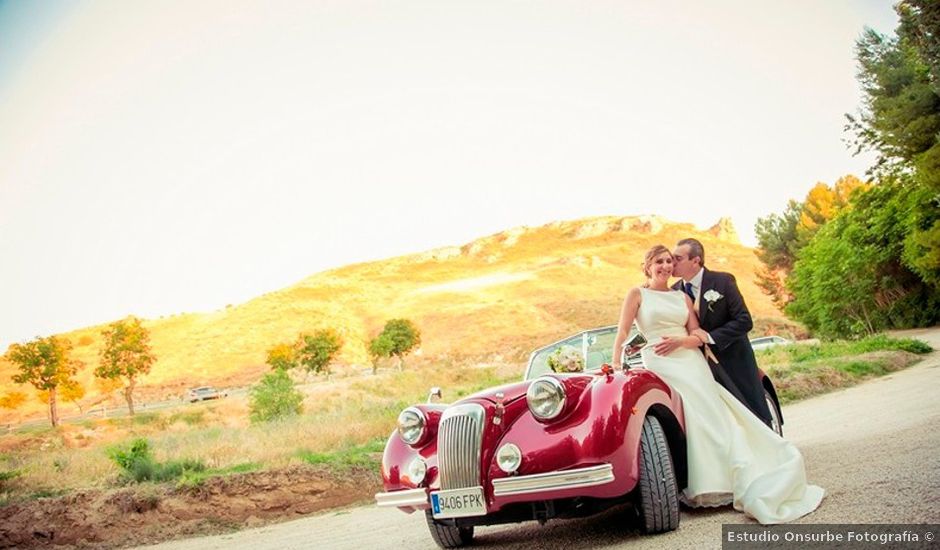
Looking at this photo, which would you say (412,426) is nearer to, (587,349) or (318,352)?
(587,349)

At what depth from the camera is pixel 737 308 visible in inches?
237

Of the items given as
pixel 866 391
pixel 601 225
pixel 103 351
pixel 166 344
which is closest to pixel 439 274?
pixel 601 225

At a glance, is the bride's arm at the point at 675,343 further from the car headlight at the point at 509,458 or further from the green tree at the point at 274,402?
the green tree at the point at 274,402

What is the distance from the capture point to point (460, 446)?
194 inches

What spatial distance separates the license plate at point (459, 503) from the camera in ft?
15.6

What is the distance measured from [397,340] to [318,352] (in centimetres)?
893

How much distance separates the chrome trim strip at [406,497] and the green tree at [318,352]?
7283 cm

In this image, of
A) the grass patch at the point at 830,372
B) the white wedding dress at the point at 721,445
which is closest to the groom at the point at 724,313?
the white wedding dress at the point at 721,445

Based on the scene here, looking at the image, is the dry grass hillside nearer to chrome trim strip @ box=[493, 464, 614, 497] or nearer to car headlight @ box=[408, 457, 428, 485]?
car headlight @ box=[408, 457, 428, 485]

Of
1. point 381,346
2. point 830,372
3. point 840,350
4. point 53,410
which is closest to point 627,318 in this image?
point 830,372

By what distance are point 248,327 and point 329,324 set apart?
40.8ft

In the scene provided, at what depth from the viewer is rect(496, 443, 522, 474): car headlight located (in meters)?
4.70

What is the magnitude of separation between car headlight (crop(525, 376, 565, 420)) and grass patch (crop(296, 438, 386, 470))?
8.55 meters

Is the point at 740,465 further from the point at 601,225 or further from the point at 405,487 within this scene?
the point at 601,225
